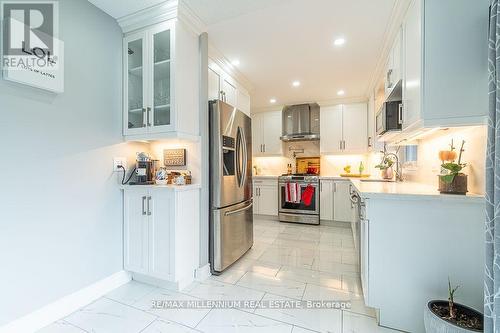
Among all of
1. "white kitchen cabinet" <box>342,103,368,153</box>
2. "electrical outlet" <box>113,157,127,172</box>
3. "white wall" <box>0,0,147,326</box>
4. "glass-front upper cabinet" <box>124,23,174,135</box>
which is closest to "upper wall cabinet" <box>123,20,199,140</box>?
"glass-front upper cabinet" <box>124,23,174,135</box>

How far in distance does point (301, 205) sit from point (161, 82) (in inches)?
136

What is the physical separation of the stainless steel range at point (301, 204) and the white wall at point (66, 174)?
10.1 feet

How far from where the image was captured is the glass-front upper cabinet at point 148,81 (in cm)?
202

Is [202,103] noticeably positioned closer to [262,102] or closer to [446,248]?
[446,248]

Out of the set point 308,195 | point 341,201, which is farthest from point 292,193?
point 341,201

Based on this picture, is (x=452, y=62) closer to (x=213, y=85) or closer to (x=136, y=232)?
(x=213, y=85)

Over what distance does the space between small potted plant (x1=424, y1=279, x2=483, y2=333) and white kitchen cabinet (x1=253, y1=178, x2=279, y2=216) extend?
3.47 meters

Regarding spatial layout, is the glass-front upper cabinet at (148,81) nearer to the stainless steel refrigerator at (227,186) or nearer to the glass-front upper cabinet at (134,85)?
the glass-front upper cabinet at (134,85)

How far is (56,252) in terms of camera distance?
1660mm

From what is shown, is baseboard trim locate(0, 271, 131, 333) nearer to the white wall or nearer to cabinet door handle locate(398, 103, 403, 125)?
the white wall

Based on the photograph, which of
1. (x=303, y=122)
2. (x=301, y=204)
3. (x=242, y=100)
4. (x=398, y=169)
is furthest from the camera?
(x=303, y=122)

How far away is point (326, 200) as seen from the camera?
→ 4.33 meters

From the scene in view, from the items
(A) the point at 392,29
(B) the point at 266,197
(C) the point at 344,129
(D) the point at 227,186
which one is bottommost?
(B) the point at 266,197

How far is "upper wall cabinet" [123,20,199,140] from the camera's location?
Answer: 1963mm
